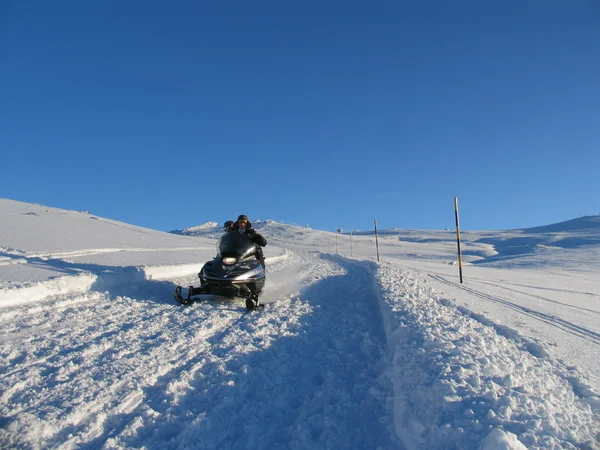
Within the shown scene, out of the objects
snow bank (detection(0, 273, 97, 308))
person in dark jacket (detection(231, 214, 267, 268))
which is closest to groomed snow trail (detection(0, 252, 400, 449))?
snow bank (detection(0, 273, 97, 308))

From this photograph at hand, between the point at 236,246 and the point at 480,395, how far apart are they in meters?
6.36

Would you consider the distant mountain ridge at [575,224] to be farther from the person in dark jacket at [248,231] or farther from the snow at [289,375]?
the snow at [289,375]

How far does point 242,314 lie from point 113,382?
11.7 ft

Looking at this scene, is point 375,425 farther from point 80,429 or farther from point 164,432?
point 80,429

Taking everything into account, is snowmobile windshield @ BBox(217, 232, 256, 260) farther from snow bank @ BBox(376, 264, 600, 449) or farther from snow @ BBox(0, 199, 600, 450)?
snow bank @ BBox(376, 264, 600, 449)

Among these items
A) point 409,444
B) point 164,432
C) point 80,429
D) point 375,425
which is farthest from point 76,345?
point 409,444

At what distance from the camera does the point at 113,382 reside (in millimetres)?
3797

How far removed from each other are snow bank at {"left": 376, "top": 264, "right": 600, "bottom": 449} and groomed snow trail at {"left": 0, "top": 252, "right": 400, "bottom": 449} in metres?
0.29

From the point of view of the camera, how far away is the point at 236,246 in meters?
8.80

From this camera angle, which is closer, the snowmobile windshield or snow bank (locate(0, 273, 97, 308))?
snow bank (locate(0, 273, 97, 308))

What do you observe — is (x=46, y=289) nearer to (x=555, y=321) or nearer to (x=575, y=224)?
(x=555, y=321)

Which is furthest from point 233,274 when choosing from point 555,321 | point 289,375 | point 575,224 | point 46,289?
point 575,224

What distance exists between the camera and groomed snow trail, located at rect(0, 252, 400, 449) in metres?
3.05

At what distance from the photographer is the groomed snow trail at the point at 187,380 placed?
305 cm
